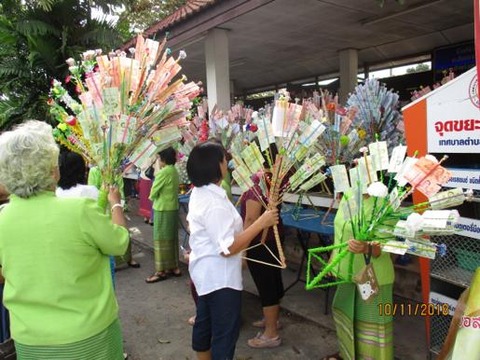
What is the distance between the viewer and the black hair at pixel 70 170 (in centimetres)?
250

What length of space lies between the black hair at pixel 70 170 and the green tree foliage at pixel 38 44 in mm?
3397

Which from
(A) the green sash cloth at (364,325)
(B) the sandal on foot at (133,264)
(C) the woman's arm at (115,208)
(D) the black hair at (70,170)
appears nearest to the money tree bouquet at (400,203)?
(A) the green sash cloth at (364,325)

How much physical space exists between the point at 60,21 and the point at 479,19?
5.63 meters

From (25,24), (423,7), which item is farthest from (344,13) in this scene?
(25,24)

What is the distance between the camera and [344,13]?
18.3ft

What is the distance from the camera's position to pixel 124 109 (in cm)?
194

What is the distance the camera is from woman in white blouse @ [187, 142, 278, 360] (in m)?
2.06

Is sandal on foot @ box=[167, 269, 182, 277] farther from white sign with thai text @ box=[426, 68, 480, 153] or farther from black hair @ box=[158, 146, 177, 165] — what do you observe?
white sign with thai text @ box=[426, 68, 480, 153]

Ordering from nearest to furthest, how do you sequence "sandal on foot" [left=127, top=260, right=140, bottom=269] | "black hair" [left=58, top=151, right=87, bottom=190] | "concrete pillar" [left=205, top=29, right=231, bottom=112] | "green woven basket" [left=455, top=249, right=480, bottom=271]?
"green woven basket" [left=455, top=249, right=480, bottom=271] → "black hair" [left=58, top=151, right=87, bottom=190] → "sandal on foot" [left=127, top=260, right=140, bottom=269] → "concrete pillar" [left=205, top=29, right=231, bottom=112]

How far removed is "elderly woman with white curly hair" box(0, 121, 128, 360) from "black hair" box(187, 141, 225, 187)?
660mm

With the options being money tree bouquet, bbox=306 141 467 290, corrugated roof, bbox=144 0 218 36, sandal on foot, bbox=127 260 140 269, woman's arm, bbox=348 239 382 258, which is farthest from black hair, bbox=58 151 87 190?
corrugated roof, bbox=144 0 218 36

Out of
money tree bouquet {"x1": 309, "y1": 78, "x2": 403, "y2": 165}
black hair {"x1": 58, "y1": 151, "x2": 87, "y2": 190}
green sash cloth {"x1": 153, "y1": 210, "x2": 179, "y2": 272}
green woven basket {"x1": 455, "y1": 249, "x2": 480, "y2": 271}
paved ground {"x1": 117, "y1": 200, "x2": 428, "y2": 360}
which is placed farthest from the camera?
green sash cloth {"x1": 153, "y1": 210, "x2": 179, "y2": 272}

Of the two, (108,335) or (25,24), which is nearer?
(108,335)

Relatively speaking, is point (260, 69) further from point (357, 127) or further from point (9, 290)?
point (9, 290)
